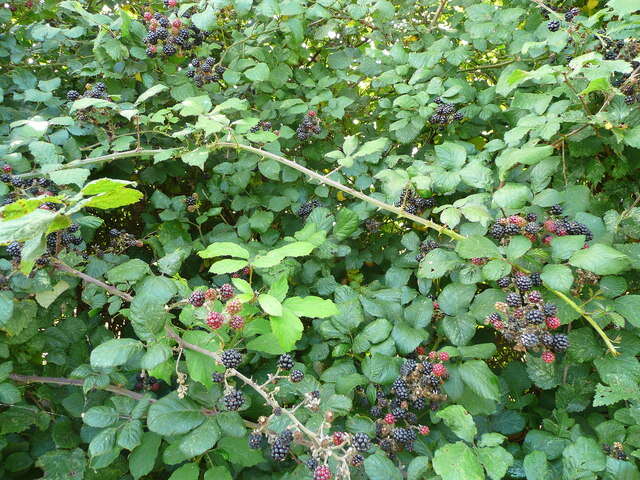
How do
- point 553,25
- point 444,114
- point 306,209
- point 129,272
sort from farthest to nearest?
1. point 306,209
2. point 444,114
3. point 553,25
4. point 129,272

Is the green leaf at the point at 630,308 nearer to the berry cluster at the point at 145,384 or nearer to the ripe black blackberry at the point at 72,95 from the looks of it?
the berry cluster at the point at 145,384

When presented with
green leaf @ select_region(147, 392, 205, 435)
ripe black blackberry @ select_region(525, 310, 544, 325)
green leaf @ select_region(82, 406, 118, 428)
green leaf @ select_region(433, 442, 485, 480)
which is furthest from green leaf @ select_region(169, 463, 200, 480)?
ripe black blackberry @ select_region(525, 310, 544, 325)

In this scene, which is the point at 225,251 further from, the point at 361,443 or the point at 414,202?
the point at 414,202

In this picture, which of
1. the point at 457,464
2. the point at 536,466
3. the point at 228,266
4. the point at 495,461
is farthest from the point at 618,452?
the point at 228,266

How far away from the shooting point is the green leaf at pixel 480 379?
1.37 m

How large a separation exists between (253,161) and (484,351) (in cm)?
117

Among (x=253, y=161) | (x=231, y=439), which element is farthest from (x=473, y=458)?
(x=253, y=161)

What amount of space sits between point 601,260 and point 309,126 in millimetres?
1258

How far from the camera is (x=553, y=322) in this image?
135 cm

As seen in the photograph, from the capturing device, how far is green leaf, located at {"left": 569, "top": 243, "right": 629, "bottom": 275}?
4.28 feet

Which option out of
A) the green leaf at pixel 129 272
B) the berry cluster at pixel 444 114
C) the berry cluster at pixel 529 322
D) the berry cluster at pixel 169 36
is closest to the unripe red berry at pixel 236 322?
the green leaf at pixel 129 272

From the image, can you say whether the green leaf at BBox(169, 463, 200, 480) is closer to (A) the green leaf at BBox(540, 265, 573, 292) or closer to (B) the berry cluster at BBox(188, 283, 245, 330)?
(B) the berry cluster at BBox(188, 283, 245, 330)

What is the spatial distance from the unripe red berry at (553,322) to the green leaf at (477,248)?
22 centimetres

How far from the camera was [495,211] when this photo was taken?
1.70 metres
